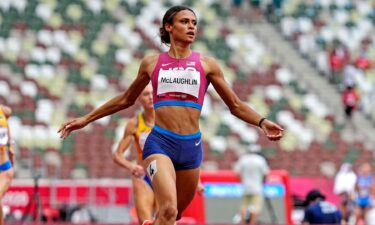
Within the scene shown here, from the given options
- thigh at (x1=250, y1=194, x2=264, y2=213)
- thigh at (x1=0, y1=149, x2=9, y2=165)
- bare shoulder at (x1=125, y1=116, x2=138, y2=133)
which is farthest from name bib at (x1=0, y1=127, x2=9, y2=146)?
thigh at (x1=250, y1=194, x2=264, y2=213)

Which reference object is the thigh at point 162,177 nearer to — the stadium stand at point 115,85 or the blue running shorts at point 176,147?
the blue running shorts at point 176,147

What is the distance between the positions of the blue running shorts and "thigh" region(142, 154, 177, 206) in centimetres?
8

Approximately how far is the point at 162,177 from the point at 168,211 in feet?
1.04

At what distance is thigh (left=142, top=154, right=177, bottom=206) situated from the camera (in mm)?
9406

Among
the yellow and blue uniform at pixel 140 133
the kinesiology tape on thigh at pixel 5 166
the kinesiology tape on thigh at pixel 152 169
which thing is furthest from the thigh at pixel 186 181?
the kinesiology tape on thigh at pixel 5 166

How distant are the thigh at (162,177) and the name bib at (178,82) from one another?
0.61 m

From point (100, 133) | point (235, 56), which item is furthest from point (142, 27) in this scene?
point (100, 133)

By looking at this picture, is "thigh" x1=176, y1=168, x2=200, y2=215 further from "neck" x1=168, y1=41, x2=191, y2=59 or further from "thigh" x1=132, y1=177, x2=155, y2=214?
"thigh" x1=132, y1=177, x2=155, y2=214

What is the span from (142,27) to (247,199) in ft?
42.0

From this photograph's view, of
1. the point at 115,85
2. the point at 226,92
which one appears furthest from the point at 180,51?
the point at 115,85

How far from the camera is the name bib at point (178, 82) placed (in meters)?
9.78

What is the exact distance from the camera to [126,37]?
32.4m

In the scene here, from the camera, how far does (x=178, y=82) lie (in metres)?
9.77

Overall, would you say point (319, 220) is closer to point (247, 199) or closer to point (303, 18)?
point (247, 199)
